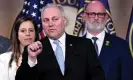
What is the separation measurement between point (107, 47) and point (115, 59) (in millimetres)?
127

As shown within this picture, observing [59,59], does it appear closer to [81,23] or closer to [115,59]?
[115,59]

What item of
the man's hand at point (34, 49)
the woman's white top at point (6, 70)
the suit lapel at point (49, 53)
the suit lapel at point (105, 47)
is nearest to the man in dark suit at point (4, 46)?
the woman's white top at point (6, 70)

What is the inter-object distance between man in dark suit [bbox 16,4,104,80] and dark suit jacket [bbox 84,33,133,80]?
2.15 feet

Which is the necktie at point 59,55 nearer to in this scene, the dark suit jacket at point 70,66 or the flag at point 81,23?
the dark suit jacket at point 70,66

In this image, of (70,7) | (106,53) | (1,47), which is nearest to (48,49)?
(106,53)

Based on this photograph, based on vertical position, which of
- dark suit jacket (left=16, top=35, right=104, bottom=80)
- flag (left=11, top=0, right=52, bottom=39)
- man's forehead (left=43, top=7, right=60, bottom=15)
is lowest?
dark suit jacket (left=16, top=35, right=104, bottom=80)

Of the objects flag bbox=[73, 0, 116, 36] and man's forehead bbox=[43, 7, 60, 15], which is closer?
man's forehead bbox=[43, 7, 60, 15]

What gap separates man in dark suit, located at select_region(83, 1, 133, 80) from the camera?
102 inches

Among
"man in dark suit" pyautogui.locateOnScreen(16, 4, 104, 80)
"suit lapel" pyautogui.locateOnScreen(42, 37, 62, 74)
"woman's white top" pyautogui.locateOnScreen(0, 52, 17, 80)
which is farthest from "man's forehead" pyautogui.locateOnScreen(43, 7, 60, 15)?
"woman's white top" pyautogui.locateOnScreen(0, 52, 17, 80)

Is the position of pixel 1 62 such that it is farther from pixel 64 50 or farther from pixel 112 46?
pixel 112 46

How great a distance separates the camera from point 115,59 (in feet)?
8.55

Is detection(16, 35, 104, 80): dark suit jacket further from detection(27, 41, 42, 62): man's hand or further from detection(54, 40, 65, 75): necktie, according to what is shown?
detection(27, 41, 42, 62): man's hand

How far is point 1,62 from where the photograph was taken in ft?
8.24

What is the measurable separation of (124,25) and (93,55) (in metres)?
1.67
